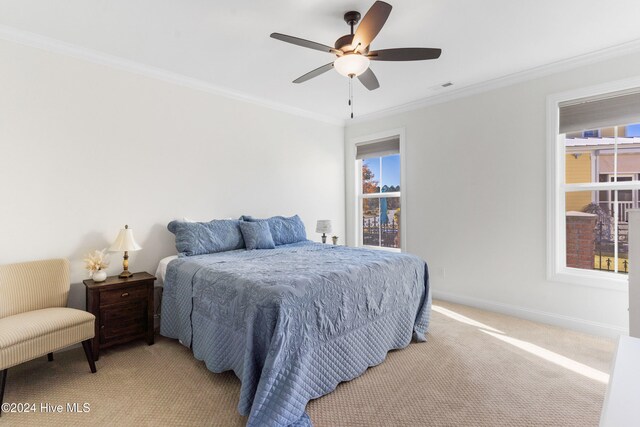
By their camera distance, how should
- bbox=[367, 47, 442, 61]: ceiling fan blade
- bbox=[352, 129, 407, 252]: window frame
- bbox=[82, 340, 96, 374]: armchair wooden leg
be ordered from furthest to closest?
bbox=[352, 129, 407, 252]: window frame < bbox=[82, 340, 96, 374]: armchair wooden leg < bbox=[367, 47, 442, 61]: ceiling fan blade

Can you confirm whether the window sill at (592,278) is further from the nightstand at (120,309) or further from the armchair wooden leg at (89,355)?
the armchair wooden leg at (89,355)

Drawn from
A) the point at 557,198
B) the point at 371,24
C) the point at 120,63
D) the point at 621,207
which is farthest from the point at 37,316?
the point at 621,207

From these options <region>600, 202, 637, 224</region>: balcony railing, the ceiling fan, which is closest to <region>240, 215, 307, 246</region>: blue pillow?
the ceiling fan

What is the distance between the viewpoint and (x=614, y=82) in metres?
2.94

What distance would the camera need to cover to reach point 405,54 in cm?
225

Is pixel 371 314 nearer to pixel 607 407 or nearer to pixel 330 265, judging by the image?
pixel 330 265

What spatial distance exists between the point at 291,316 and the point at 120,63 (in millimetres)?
2940

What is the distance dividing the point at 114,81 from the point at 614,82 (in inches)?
185

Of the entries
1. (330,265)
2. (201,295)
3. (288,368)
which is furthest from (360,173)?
(288,368)

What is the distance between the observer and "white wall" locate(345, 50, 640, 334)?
3.17 m

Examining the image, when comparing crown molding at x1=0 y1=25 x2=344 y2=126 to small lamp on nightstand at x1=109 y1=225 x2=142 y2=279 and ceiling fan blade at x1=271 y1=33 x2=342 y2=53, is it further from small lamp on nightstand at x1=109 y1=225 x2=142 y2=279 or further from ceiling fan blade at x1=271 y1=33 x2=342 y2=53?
ceiling fan blade at x1=271 y1=33 x2=342 y2=53

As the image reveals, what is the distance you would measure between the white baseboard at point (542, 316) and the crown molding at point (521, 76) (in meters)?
2.49

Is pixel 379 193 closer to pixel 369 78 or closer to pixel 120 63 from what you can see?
pixel 369 78

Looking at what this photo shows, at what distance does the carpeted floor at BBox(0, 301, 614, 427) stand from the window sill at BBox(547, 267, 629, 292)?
0.50m
